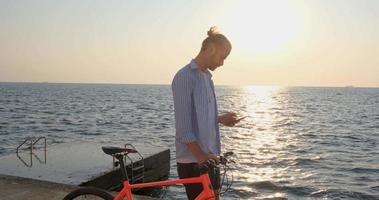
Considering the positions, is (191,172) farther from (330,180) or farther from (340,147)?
(340,147)

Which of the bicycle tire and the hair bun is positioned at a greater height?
the hair bun

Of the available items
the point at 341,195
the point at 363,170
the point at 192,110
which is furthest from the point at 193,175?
the point at 363,170

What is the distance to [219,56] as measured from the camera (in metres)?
3.94

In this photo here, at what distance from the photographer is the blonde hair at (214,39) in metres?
3.90

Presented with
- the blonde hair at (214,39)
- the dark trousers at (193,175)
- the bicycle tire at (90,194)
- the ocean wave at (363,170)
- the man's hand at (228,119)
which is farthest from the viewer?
the ocean wave at (363,170)

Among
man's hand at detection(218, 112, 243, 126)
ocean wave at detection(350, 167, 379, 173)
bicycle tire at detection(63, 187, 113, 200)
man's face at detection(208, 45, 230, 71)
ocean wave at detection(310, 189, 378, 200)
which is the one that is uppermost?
man's face at detection(208, 45, 230, 71)

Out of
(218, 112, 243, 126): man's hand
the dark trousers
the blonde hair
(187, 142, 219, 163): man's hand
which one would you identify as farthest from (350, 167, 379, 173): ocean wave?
the blonde hair

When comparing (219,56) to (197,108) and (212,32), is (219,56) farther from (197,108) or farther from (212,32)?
(197,108)

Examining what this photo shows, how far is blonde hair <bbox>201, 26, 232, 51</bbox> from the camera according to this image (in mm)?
3902

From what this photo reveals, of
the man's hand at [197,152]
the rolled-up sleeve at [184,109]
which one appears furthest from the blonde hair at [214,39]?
the man's hand at [197,152]

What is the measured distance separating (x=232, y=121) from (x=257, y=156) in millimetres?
19078

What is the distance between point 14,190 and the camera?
8117 millimetres

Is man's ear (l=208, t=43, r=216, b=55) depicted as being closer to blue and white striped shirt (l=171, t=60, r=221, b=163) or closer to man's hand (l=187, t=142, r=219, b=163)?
blue and white striped shirt (l=171, t=60, r=221, b=163)

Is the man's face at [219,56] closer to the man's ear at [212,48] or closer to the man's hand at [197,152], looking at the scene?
the man's ear at [212,48]
